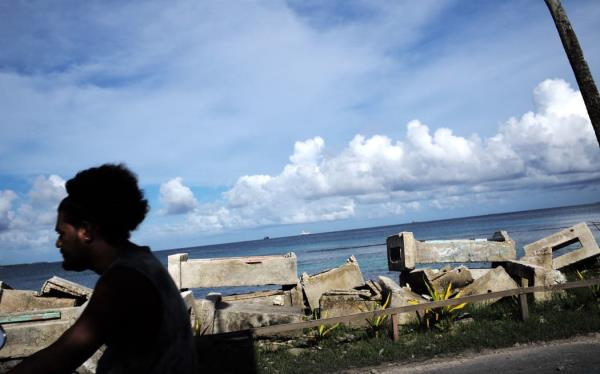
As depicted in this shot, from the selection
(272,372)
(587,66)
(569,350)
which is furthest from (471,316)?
(587,66)

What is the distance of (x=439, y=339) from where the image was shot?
305 inches

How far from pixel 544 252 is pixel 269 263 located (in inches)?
242

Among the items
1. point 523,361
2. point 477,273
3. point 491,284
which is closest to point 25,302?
point 523,361

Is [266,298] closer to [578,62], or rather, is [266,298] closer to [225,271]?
[225,271]

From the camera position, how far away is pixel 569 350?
22.6ft

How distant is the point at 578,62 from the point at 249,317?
7.12 metres

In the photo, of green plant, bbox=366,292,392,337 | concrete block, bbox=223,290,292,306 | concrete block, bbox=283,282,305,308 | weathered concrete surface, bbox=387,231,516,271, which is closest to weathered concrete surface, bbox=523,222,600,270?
weathered concrete surface, bbox=387,231,516,271

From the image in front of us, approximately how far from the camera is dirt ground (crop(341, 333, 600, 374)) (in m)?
6.25

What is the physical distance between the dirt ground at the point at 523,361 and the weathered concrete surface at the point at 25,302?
16.4 ft

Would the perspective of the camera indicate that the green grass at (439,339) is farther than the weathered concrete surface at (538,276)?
No

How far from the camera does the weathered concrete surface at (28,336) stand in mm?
6680

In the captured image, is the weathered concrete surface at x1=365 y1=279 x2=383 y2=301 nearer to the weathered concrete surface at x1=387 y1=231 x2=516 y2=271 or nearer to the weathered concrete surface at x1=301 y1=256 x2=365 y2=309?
the weathered concrete surface at x1=301 y1=256 x2=365 y2=309

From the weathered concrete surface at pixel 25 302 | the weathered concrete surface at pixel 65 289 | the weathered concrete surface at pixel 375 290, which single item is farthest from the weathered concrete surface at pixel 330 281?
the weathered concrete surface at pixel 25 302

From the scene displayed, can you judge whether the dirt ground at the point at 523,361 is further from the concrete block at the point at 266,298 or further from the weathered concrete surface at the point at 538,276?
the concrete block at the point at 266,298
